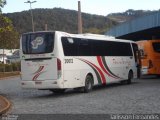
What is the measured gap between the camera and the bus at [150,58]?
112 ft

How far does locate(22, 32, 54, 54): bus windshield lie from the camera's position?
21.3 meters

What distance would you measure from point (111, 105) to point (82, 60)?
6.72 m

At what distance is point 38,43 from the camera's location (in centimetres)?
2162

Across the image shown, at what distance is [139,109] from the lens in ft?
49.3

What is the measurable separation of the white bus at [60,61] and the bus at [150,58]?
9.81m

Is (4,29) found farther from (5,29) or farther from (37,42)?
(37,42)

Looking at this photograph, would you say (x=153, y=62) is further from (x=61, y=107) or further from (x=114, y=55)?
(x=61, y=107)

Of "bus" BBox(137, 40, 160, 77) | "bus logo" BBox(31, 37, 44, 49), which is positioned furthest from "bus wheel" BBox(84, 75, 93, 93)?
"bus" BBox(137, 40, 160, 77)

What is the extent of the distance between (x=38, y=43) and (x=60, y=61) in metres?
1.48

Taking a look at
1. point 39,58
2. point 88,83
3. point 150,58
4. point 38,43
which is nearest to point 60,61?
point 39,58

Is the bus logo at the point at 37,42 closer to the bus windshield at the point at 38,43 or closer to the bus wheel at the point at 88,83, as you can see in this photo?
the bus windshield at the point at 38,43

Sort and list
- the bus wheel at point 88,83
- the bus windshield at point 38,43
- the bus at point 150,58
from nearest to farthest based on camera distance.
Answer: the bus windshield at point 38,43, the bus wheel at point 88,83, the bus at point 150,58

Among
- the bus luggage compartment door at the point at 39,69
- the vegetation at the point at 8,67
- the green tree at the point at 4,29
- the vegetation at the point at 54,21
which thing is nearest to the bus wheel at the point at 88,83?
the bus luggage compartment door at the point at 39,69

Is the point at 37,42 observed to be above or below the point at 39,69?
above
